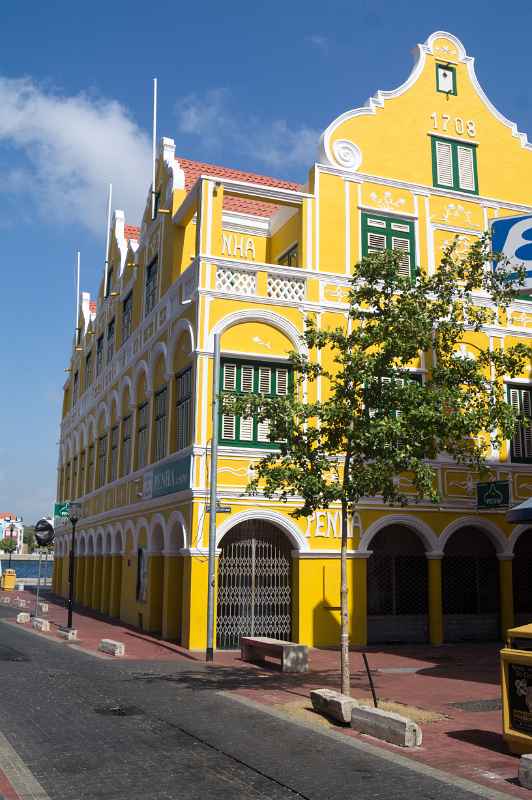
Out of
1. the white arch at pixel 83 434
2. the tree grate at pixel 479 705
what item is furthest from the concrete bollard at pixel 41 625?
the tree grate at pixel 479 705

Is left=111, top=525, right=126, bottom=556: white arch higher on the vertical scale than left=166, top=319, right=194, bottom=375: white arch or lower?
lower

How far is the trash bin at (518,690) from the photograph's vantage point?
29.5ft

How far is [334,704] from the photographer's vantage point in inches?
442

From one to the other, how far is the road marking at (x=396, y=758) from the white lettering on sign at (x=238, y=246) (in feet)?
52.5

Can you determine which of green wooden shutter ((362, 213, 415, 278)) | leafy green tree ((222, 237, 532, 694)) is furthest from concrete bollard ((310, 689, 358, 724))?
green wooden shutter ((362, 213, 415, 278))

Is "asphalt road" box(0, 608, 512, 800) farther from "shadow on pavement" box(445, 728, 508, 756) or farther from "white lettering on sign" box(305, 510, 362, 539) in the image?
"white lettering on sign" box(305, 510, 362, 539)

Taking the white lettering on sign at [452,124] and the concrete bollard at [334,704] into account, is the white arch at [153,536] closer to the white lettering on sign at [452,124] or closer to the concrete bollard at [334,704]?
the concrete bollard at [334,704]

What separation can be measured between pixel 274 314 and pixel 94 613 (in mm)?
16943

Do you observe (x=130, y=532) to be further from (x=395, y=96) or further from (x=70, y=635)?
(x=395, y=96)

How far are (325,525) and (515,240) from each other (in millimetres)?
9596

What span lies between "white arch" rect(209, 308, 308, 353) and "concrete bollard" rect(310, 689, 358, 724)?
1051cm

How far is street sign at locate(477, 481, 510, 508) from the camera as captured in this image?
71.3ft

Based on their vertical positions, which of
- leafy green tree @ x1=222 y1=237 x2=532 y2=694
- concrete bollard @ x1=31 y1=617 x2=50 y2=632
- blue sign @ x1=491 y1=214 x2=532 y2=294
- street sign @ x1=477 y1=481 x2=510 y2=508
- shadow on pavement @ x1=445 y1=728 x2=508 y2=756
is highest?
blue sign @ x1=491 y1=214 x2=532 y2=294

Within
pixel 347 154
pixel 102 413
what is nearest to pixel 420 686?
pixel 347 154
